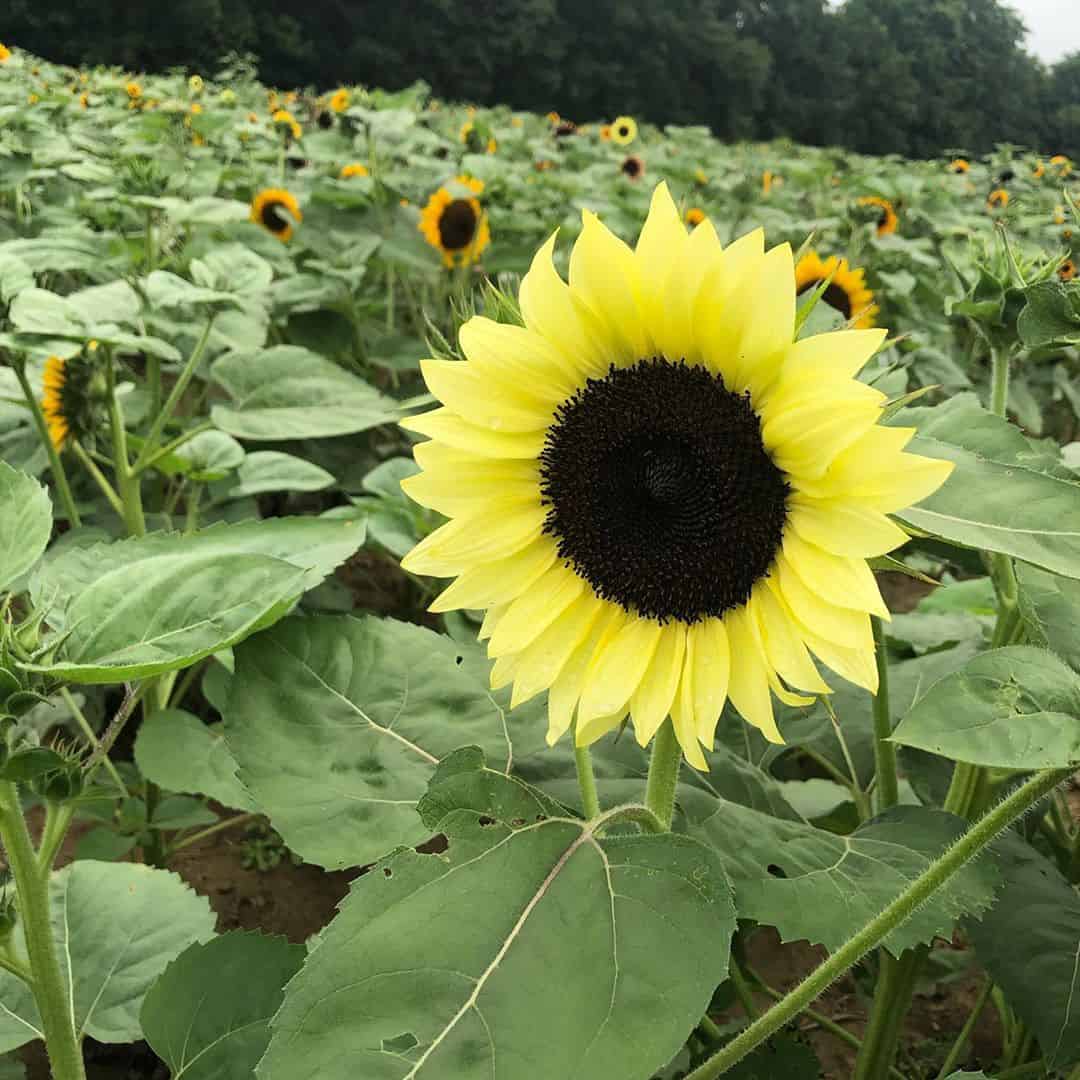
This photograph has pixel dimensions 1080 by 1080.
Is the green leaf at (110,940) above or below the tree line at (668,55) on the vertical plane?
below

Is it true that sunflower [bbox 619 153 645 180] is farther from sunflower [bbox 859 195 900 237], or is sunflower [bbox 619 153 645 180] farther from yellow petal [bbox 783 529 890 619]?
yellow petal [bbox 783 529 890 619]

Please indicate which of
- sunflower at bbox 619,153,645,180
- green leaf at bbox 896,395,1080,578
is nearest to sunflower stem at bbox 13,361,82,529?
green leaf at bbox 896,395,1080,578

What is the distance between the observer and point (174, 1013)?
85 cm

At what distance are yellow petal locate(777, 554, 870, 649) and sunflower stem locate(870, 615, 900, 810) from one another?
333mm

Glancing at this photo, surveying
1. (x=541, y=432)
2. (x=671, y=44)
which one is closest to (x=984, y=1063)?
(x=541, y=432)

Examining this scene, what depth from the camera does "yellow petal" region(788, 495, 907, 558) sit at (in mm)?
625

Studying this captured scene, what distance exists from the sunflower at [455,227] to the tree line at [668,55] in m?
14.0

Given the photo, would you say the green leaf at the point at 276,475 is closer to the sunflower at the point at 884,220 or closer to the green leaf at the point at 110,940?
the green leaf at the point at 110,940

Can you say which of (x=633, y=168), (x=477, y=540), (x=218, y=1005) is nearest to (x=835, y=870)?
(x=477, y=540)

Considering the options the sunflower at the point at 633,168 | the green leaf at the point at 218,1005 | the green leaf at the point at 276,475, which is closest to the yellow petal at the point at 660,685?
the green leaf at the point at 218,1005

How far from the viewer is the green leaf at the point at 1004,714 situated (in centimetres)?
63

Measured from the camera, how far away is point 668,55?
76.3ft

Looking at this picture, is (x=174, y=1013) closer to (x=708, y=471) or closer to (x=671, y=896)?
(x=671, y=896)

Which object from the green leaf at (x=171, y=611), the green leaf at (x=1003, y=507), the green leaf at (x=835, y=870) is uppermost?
the green leaf at (x=1003, y=507)
